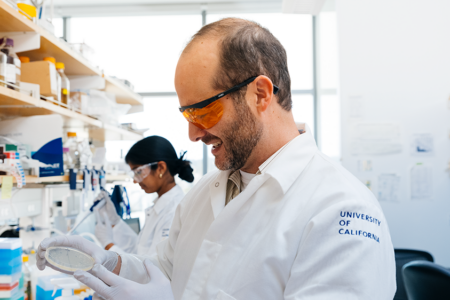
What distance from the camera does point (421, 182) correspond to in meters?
3.07

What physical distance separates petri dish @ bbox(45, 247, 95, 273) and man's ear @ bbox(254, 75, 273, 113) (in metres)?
0.70

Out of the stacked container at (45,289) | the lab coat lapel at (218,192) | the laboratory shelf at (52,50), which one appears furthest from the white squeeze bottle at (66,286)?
the laboratory shelf at (52,50)

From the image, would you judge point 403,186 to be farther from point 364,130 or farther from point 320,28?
point 320,28

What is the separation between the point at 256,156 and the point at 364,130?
7.83 feet

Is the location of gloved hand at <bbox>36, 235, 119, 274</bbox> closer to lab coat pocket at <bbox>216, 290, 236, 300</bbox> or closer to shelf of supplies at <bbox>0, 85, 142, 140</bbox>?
lab coat pocket at <bbox>216, 290, 236, 300</bbox>

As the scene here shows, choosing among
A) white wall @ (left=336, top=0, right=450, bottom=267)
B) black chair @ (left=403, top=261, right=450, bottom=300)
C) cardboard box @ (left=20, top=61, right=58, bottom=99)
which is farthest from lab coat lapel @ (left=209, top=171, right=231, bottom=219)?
white wall @ (left=336, top=0, right=450, bottom=267)

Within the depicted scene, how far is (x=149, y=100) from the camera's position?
14.5 feet

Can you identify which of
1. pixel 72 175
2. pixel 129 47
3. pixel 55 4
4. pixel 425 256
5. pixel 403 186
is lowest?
pixel 425 256

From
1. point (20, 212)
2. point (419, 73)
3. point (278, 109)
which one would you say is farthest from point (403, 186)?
point (20, 212)

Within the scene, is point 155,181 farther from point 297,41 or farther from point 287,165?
point 297,41

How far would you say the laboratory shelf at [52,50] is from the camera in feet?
4.50

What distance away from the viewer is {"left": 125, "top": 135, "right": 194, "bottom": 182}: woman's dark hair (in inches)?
89.7

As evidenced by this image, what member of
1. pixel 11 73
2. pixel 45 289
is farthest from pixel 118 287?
pixel 11 73

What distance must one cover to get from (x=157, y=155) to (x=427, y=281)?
1676 mm
